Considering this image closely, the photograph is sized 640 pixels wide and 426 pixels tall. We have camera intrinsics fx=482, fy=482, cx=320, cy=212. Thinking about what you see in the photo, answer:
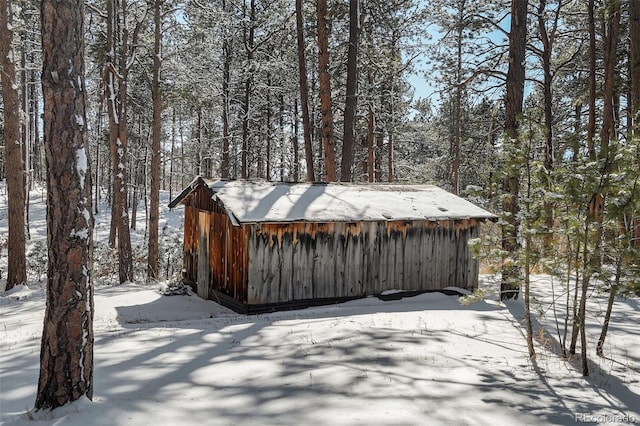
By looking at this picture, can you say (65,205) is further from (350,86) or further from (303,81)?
(303,81)

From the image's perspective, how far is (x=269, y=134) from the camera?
2469 cm

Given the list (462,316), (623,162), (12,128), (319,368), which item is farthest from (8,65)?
(623,162)

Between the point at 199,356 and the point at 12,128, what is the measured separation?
372 inches

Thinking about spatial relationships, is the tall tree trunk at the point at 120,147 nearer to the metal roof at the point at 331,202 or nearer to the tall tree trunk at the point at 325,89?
the metal roof at the point at 331,202

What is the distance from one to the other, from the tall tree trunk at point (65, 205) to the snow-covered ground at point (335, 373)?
36 cm

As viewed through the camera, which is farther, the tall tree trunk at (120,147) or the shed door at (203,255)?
the tall tree trunk at (120,147)

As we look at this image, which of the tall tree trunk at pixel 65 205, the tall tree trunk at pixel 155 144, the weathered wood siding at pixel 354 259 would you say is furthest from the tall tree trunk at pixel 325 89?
the tall tree trunk at pixel 65 205

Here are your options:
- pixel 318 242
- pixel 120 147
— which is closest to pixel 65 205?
pixel 318 242

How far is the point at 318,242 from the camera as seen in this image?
1102 centimetres

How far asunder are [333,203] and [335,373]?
643cm

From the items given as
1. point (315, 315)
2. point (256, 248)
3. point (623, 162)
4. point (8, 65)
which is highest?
point (8, 65)

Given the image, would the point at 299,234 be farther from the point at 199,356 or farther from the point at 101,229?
the point at 101,229

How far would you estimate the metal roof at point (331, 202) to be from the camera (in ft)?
34.8

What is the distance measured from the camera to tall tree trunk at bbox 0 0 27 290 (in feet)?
39.8
